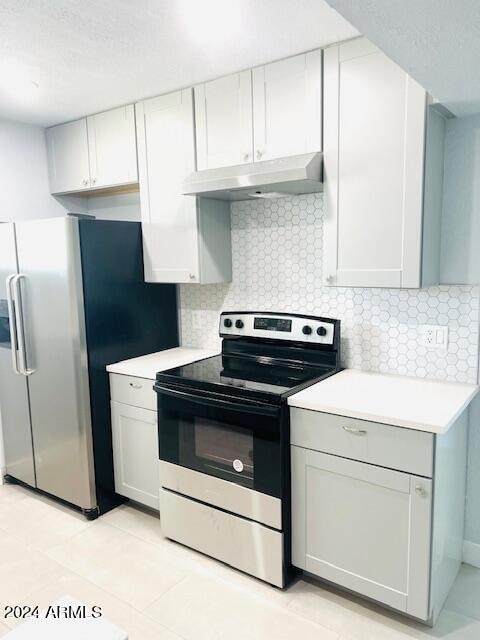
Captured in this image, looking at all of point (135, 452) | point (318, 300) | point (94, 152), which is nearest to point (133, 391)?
point (135, 452)

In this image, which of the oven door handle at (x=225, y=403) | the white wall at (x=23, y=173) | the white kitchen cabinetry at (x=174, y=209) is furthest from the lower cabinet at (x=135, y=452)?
the white wall at (x=23, y=173)

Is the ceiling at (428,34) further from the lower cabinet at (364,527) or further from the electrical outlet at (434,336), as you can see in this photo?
the lower cabinet at (364,527)

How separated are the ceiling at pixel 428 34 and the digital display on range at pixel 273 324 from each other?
132 cm

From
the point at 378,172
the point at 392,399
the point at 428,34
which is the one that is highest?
the point at 428,34

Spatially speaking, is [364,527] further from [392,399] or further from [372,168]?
[372,168]

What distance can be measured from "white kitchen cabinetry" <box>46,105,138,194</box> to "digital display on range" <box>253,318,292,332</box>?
1.14 m

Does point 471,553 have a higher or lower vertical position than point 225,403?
lower

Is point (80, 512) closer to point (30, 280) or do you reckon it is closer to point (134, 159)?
point (30, 280)

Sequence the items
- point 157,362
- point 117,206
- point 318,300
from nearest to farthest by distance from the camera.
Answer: point 318,300
point 157,362
point 117,206

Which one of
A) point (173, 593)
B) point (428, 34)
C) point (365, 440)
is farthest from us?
point (173, 593)

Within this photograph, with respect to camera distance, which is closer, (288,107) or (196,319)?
(288,107)

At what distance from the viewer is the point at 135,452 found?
2.76 metres

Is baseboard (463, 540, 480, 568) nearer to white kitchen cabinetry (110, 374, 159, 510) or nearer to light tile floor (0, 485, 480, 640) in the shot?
light tile floor (0, 485, 480, 640)

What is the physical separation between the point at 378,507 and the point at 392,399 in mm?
429
